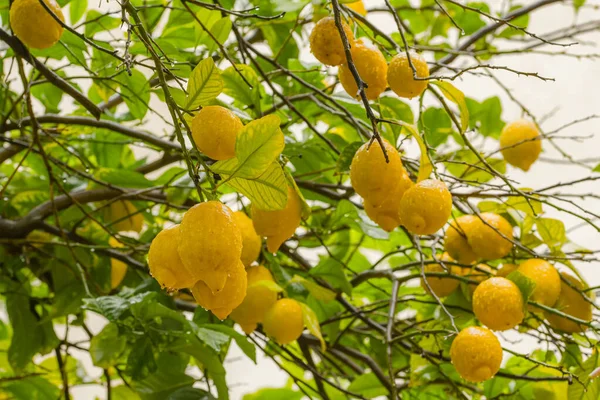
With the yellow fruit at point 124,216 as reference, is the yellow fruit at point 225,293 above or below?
below

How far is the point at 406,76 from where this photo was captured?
17.3 inches

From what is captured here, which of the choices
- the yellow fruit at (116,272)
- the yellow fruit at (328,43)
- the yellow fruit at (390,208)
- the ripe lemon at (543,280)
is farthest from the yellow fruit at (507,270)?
the yellow fruit at (116,272)

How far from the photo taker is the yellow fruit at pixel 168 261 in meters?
0.35

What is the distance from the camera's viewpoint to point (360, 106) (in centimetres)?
64

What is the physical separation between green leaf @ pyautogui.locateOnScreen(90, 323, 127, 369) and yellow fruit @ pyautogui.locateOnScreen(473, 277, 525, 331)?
32cm

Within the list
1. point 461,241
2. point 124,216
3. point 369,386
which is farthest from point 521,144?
point 124,216

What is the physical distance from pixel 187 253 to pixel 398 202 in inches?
8.3

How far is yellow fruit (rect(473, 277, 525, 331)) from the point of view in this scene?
517 millimetres

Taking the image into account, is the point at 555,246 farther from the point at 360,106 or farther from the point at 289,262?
the point at 289,262

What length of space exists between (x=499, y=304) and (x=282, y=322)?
0.58 ft

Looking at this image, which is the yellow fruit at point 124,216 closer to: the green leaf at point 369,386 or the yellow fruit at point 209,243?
the green leaf at point 369,386

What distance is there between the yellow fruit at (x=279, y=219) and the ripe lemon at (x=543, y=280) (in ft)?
0.70

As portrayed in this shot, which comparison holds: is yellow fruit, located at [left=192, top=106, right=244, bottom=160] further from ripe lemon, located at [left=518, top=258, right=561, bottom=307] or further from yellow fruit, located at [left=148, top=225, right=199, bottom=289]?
ripe lemon, located at [left=518, top=258, right=561, bottom=307]

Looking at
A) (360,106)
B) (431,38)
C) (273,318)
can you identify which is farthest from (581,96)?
(273,318)
